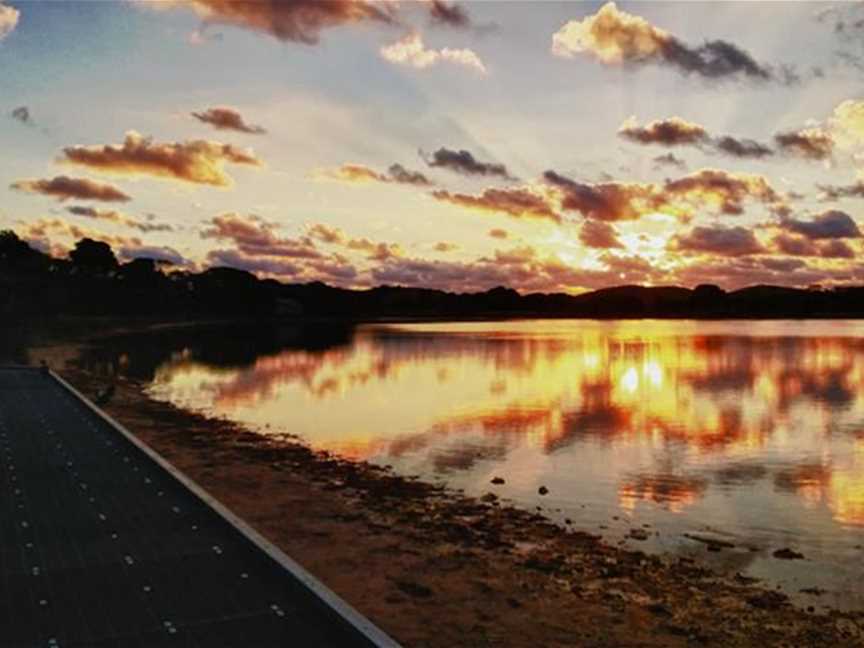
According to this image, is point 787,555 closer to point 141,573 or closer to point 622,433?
point 141,573

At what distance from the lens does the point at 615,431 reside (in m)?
40.4

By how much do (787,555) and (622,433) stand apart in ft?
64.4

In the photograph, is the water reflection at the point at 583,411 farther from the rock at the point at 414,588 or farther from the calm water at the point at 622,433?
the rock at the point at 414,588

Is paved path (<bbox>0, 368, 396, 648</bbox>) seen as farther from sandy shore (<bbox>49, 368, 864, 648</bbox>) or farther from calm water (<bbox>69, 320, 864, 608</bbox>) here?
calm water (<bbox>69, 320, 864, 608</bbox>)

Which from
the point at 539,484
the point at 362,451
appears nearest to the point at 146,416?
the point at 362,451

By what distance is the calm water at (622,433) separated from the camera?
2272 centimetres

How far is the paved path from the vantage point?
11969 mm

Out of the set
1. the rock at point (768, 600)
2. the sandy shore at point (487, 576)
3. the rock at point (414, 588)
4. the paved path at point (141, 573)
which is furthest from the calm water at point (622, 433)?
the paved path at point (141, 573)

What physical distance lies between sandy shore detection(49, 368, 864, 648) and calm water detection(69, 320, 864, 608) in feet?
5.60

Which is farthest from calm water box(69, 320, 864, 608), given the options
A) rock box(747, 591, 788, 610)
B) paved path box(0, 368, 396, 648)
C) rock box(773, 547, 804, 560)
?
paved path box(0, 368, 396, 648)

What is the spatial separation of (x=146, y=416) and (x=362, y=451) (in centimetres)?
1444

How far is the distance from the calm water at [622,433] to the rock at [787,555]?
1.01 feet

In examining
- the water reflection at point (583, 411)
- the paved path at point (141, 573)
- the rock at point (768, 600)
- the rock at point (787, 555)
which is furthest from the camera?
the water reflection at point (583, 411)

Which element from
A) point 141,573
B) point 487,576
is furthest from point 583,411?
point 141,573
